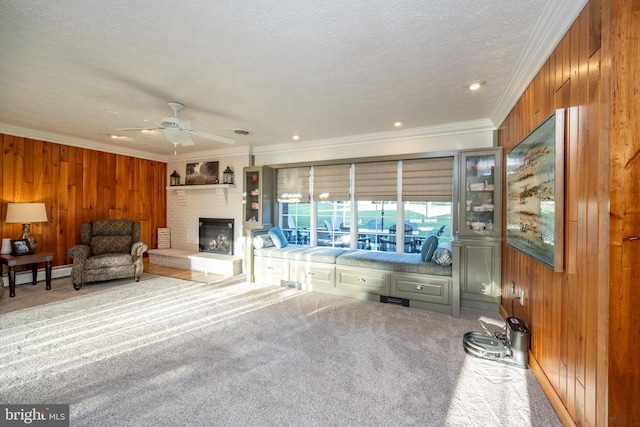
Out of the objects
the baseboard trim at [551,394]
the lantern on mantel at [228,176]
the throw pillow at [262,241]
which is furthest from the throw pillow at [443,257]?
the lantern on mantel at [228,176]

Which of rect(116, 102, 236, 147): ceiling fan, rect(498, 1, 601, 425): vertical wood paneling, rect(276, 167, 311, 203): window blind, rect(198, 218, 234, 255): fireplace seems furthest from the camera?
rect(198, 218, 234, 255): fireplace

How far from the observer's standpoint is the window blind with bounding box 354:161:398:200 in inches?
175

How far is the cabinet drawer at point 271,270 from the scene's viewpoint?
4596 millimetres

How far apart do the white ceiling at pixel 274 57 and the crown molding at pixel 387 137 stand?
0.12 meters

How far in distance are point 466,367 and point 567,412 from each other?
27.3 inches

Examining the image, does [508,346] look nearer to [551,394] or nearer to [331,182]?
[551,394]

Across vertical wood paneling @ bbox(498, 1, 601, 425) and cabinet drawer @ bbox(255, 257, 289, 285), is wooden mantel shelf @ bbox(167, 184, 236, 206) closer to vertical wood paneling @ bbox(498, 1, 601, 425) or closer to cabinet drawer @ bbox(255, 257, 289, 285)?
cabinet drawer @ bbox(255, 257, 289, 285)

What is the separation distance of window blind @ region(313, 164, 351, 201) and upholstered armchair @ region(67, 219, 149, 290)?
10.8 feet

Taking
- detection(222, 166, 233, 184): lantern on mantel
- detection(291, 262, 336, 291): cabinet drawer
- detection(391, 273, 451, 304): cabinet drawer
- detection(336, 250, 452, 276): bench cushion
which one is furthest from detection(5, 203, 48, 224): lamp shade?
detection(391, 273, 451, 304): cabinet drawer

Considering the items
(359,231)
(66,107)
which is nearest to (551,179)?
(359,231)

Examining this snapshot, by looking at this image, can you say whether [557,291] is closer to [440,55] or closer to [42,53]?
[440,55]

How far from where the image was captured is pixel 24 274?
450 centimetres

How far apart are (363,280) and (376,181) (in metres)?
1.67

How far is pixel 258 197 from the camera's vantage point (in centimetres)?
512
